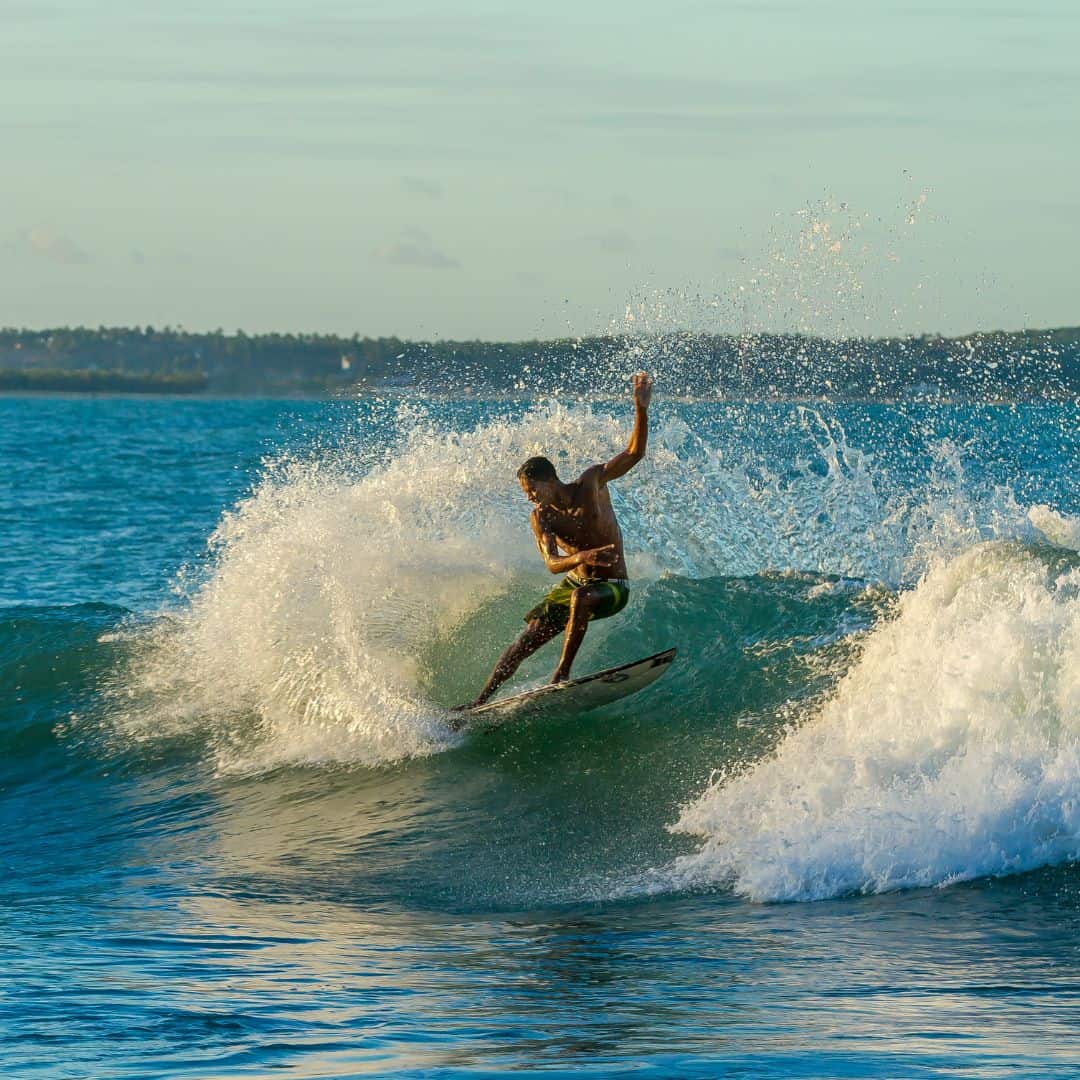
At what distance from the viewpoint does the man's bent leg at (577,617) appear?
1026cm

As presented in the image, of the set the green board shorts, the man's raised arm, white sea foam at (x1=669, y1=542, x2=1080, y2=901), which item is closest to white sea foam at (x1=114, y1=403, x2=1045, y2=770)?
the green board shorts

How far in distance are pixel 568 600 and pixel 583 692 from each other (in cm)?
60

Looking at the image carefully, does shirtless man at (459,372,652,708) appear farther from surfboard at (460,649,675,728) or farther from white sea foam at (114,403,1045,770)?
white sea foam at (114,403,1045,770)

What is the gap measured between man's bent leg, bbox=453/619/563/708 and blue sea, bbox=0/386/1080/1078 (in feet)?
1.26

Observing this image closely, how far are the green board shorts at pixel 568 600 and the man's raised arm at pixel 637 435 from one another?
654 mm

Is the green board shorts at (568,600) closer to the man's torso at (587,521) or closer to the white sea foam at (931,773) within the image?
the man's torso at (587,521)

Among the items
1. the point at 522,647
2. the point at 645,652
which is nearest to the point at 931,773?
the point at 522,647

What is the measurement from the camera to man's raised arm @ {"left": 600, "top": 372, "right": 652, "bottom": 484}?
31.9ft

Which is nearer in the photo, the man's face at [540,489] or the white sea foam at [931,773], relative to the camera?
the white sea foam at [931,773]

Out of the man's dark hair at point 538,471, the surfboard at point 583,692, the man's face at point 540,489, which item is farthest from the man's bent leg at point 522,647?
the man's dark hair at point 538,471

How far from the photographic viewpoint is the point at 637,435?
1007 centimetres

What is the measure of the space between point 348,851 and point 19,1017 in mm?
3453

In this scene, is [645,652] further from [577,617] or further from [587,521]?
[587,521]

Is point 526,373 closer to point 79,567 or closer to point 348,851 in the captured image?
Result: point 348,851
